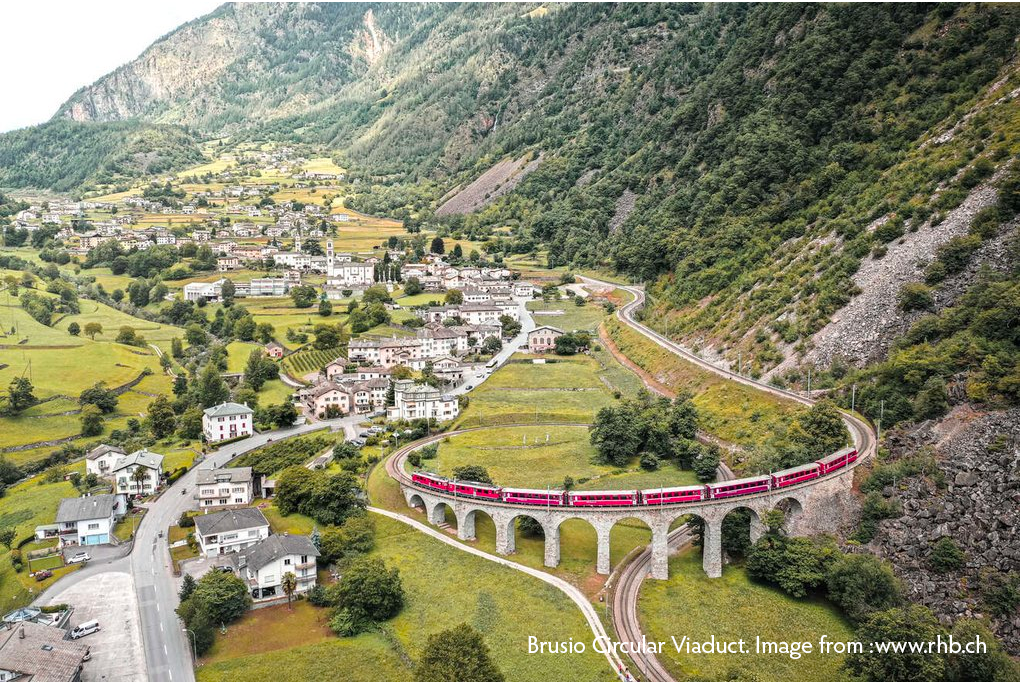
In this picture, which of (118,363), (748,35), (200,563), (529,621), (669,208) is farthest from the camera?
(748,35)

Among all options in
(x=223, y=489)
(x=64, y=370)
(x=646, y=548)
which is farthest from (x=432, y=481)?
(x=64, y=370)

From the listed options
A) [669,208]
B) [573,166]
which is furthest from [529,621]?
[573,166]

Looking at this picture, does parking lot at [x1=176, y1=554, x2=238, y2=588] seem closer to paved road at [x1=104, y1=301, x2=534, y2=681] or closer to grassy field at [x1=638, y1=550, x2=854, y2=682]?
paved road at [x1=104, y1=301, x2=534, y2=681]

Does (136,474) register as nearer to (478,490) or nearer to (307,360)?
(478,490)

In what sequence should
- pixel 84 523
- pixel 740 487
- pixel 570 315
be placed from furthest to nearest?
pixel 570 315 → pixel 84 523 → pixel 740 487

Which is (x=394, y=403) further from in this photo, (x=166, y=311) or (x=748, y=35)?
(x=748, y=35)

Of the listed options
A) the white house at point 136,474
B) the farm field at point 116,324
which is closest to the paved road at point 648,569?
the white house at point 136,474

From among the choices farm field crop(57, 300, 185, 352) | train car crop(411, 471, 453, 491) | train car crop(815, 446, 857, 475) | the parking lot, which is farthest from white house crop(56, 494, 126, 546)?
farm field crop(57, 300, 185, 352)
